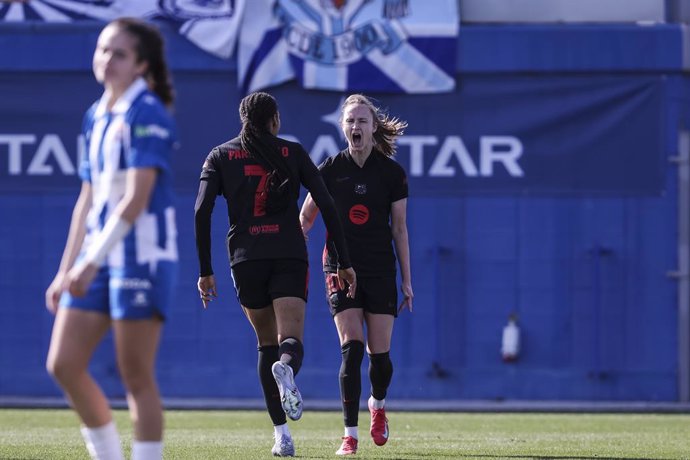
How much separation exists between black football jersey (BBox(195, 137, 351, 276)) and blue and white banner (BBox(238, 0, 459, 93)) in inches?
313

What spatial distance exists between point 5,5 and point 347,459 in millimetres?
9829

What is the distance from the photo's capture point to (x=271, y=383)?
25.8 feet

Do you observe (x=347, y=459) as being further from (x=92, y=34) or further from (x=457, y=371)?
(x=92, y=34)

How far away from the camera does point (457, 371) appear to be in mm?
15758

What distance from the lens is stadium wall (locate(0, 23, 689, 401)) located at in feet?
51.4

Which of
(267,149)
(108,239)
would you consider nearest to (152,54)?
(108,239)

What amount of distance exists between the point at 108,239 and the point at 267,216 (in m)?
2.75

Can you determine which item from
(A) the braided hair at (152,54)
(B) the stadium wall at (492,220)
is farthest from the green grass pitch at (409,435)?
(A) the braided hair at (152,54)

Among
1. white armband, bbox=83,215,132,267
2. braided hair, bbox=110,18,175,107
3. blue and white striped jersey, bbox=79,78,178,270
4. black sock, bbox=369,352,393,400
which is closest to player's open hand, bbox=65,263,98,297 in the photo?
white armband, bbox=83,215,132,267

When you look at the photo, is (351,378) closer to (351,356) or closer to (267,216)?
(351,356)

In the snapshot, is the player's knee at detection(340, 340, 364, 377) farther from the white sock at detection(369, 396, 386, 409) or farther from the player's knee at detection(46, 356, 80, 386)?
the player's knee at detection(46, 356, 80, 386)

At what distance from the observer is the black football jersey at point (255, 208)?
761 cm

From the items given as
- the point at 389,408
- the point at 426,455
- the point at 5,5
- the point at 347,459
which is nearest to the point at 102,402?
the point at 347,459

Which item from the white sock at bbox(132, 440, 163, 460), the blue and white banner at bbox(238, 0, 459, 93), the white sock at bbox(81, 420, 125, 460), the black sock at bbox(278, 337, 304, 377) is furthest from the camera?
the blue and white banner at bbox(238, 0, 459, 93)
